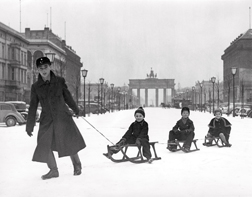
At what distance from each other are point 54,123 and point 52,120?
0.19 feet

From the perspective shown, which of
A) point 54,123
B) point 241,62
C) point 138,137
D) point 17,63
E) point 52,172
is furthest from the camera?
point 241,62

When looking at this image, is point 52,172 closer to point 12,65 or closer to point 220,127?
point 220,127

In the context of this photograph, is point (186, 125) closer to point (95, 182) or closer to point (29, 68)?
point (95, 182)

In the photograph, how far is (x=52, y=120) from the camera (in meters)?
5.71

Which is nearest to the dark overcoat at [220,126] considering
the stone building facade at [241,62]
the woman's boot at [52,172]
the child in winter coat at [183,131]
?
the child in winter coat at [183,131]

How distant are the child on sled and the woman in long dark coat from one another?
1.78 m

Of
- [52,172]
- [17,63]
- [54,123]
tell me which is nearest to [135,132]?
[52,172]

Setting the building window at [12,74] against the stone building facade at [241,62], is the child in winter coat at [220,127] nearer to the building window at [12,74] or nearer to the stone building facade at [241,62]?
the building window at [12,74]

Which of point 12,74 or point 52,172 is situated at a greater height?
point 12,74

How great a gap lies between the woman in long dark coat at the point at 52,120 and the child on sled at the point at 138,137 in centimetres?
178

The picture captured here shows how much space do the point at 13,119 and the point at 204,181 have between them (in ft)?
48.8

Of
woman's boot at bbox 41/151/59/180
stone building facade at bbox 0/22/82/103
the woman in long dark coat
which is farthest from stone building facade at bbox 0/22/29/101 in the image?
the woman in long dark coat

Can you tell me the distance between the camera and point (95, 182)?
561 cm

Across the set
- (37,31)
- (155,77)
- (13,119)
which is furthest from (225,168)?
(155,77)
